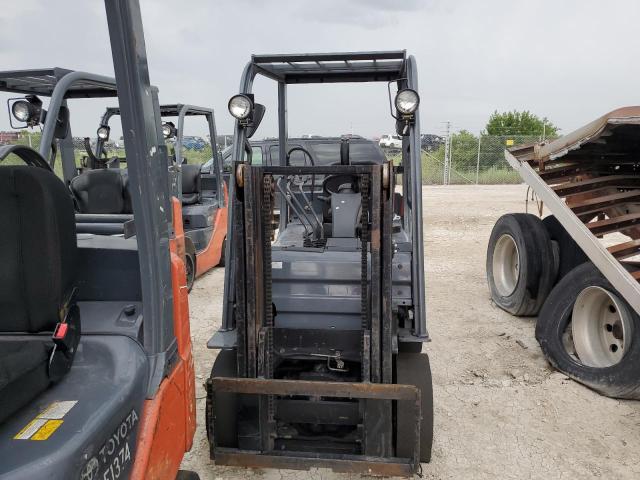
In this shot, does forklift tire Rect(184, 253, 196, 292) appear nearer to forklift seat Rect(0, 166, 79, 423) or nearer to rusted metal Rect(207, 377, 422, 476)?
rusted metal Rect(207, 377, 422, 476)

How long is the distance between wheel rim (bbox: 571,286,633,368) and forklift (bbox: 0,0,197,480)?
11.4 ft

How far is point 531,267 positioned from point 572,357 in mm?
1330

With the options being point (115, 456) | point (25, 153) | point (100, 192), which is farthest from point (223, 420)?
point (100, 192)

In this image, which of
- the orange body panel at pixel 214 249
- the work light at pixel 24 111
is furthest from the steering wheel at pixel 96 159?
the work light at pixel 24 111

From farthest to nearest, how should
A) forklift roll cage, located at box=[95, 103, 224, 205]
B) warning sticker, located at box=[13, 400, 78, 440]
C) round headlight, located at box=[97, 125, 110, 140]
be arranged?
round headlight, located at box=[97, 125, 110, 140] → forklift roll cage, located at box=[95, 103, 224, 205] → warning sticker, located at box=[13, 400, 78, 440]

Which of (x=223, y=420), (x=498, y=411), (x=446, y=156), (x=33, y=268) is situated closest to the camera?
(x=33, y=268)

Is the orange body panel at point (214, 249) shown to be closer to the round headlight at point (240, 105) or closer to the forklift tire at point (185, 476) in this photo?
the round headlight at point (240, 105)

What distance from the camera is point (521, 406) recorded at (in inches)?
153

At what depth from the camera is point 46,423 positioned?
153 centimetres

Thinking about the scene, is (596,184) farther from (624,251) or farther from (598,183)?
(624,251)

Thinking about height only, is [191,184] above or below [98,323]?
above

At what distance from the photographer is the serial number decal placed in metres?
1.49

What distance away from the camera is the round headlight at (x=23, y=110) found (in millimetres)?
4867

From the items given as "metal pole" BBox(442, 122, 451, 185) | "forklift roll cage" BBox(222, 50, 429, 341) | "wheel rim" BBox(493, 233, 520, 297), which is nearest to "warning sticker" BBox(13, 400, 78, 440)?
"forklift roll cage" BBox(222, 50, 429, 341)
